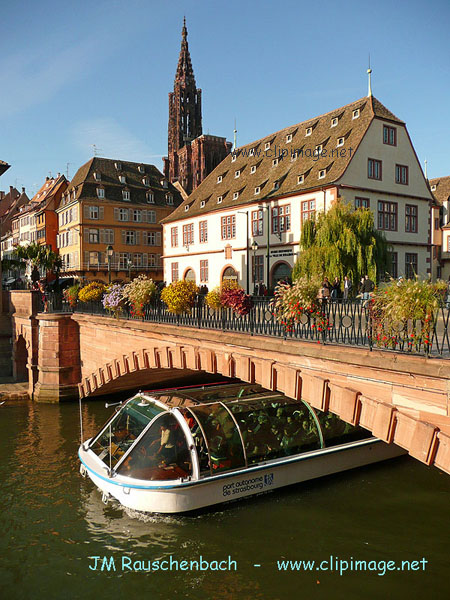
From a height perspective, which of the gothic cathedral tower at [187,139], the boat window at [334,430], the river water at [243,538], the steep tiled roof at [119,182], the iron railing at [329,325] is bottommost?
the river water at [243,538]

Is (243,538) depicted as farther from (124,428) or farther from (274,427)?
(124,428)

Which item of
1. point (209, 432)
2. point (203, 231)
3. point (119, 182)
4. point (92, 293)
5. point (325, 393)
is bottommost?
point (209, 432)

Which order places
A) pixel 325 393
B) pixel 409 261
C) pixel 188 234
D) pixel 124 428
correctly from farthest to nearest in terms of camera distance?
pixel 188 234 → pixel 409 261 → pixel 124 428 → pixel 325 393

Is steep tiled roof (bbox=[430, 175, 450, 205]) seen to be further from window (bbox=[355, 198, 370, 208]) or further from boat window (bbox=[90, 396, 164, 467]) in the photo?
boat window (bbox=[90, 396, 164, 467])

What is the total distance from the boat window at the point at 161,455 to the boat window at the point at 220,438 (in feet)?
1.98

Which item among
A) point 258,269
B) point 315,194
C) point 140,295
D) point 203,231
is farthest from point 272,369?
point 203,231

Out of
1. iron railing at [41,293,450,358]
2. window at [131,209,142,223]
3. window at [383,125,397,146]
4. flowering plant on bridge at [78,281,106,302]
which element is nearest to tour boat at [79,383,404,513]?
iron railing at [41,293,450,358]

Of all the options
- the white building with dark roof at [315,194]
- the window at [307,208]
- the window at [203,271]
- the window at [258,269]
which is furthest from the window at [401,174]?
the window at [203,271]

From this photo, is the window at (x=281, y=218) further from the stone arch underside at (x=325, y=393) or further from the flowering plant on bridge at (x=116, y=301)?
the stone arch underside at (x=325, y=393)

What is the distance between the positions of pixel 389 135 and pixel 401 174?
2689 millimetres

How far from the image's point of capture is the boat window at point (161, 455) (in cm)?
1156

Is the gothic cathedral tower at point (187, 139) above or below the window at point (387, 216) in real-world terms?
above

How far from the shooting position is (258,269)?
3644 cm

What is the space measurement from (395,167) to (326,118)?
700 cm
